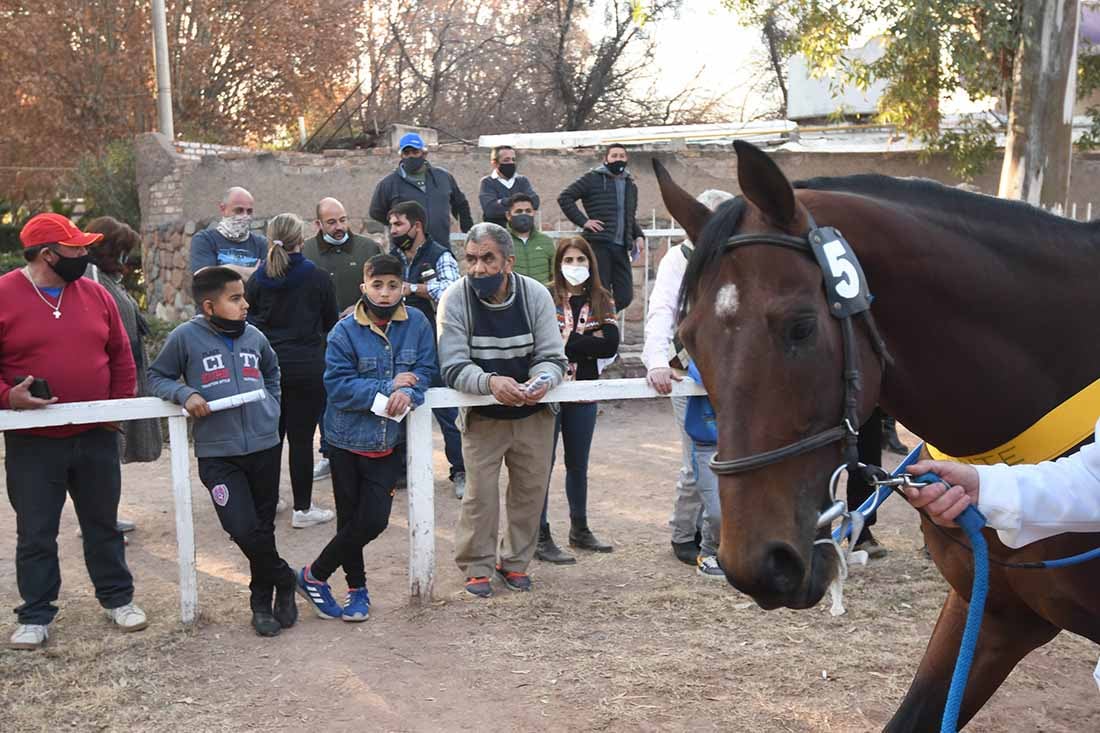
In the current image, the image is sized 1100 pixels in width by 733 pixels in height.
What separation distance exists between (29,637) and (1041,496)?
14.5 feet

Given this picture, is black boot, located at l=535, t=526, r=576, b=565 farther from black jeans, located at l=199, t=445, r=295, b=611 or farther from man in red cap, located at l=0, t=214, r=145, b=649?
man in red cap, located at l=0, t=214, r=145, b=649

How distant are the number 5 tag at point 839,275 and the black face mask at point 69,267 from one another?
3.81 metres

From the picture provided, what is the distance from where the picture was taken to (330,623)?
5.21m

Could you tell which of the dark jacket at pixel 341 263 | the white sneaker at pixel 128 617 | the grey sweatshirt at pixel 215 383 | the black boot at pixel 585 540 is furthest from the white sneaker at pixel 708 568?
the dark jacket at pixel 341 263

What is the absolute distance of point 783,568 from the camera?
86.5 inches

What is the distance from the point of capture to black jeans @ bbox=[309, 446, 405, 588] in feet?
16.9

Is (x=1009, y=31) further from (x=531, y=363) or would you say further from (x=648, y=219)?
(x=531, y=363)

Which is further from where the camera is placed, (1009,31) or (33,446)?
(1009,31)

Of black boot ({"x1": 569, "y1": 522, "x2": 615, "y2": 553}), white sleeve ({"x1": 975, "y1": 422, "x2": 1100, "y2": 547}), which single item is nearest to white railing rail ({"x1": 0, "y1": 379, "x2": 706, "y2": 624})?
black boot ({"x1": 569, "y1": 522, "x2": 615, "y2": 553})

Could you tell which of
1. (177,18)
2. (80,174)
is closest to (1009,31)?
(80,174)

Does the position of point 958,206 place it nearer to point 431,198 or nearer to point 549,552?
point 549,552

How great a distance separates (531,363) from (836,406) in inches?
132

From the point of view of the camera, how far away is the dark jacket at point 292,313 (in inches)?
259

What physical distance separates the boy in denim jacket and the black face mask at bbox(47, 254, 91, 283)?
4.03ft
